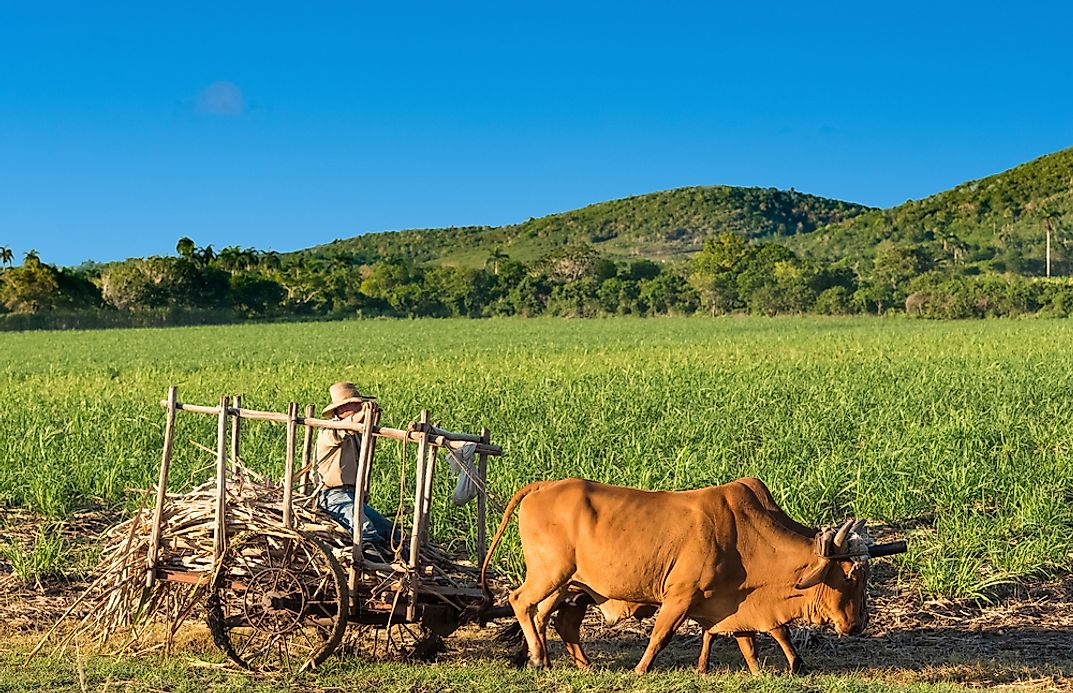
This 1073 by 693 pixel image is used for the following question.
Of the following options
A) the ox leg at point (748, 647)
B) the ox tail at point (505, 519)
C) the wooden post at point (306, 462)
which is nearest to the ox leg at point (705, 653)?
the ox leg at point (748, 647)

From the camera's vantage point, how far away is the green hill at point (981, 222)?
107125mm

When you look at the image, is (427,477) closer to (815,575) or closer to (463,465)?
(463,465)

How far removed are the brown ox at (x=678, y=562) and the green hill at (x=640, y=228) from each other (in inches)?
5750

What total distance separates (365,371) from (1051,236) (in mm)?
96257

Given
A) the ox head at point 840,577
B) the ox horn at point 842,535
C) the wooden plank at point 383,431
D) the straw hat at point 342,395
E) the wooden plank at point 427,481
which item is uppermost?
the straw hat at point 342,395

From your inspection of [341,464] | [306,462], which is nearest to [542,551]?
[341,464]

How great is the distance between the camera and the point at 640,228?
16200cm

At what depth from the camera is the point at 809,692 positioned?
196 inches

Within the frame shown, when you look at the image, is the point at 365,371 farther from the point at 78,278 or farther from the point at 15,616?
the point at 78,278

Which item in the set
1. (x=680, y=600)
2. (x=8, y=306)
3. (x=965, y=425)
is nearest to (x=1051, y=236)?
(x=8, y=306)

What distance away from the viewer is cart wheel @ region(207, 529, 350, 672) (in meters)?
5.73

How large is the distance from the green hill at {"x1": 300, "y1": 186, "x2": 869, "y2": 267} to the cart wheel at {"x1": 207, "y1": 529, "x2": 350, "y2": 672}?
14564cm

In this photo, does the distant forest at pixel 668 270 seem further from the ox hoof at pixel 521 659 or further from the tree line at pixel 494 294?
the ox hoof at pixel 521 659

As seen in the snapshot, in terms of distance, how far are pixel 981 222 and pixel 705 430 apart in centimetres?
12059
